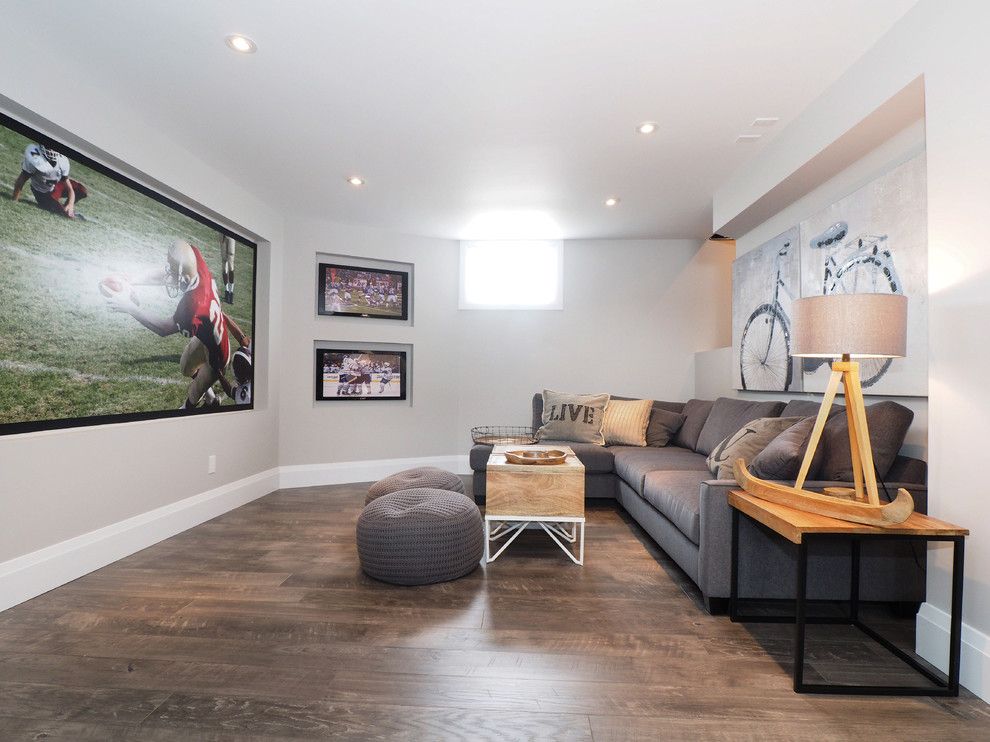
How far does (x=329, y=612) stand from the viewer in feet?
7.34

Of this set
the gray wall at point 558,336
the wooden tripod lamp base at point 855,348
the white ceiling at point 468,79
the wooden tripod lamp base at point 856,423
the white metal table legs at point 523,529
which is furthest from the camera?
the gray wall at point 558,336

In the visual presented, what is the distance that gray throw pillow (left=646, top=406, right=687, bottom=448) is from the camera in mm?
4598

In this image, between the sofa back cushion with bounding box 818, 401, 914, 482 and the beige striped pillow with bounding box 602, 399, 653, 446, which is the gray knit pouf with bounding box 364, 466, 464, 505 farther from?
the sofa back cushion with bounding box 818, 401, 914, 482

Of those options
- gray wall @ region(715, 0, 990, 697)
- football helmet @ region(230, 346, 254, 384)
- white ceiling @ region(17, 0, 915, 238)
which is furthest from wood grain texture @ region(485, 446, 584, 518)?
football helmet @ region(230, 346, 254, 384)

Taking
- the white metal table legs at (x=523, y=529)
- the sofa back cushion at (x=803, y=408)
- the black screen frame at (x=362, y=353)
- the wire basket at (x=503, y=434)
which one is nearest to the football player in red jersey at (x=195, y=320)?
the black screen frame at (x=362, y=353)

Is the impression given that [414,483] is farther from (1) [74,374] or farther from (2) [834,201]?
(2) [834,201]

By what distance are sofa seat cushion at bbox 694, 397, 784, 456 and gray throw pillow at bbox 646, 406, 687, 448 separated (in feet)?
1.28

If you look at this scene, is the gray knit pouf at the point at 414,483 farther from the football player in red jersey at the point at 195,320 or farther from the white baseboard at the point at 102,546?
the football player in red jersey at the point at 195,320

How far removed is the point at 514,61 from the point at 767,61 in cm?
117

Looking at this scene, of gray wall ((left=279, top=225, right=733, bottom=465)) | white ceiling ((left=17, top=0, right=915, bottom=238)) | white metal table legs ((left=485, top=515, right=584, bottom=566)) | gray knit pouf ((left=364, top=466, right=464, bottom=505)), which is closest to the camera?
white ceiling ((left=17, top=0, right=915, bottom=238))

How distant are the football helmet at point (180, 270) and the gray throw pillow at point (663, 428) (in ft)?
12.5

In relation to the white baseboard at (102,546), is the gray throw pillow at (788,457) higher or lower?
higher

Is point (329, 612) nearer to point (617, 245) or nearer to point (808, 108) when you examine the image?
point (808, 108)

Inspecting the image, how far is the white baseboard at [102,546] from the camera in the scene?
2312 millimetres
